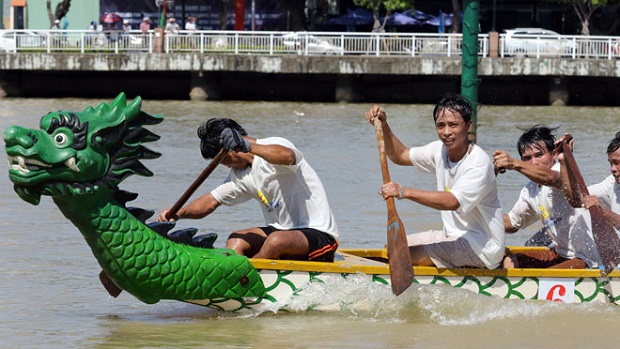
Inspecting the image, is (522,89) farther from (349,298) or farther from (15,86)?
(349,298)

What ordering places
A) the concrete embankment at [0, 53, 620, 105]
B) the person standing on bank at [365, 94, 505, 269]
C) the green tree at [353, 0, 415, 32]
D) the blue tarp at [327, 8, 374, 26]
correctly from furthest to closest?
the blue tarp at [327, 8, 374, 26], the green tree at [353, 0, 415, 32], the concrete embankment at [0, 53, 620, 105], the person standing on bank at [365, 94, 505, 269]

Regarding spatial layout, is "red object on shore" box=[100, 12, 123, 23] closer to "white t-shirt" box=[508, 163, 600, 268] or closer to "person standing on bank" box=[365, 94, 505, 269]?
"white t-shirt" box=[508, 163, 600, 268]

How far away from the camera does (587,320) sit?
891 centimetres

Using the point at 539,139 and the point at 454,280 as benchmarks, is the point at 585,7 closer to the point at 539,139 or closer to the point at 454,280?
the point at 539,139

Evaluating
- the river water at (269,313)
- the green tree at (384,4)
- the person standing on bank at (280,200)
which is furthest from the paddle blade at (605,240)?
the green tree at (384,4)

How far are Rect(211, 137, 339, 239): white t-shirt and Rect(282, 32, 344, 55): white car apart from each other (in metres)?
22.9

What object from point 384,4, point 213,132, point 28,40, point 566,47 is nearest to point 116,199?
point 213,132

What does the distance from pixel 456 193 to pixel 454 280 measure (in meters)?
0.70

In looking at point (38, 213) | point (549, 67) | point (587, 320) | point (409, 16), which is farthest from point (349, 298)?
point (409, 16)

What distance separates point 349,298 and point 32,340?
6.95 ft

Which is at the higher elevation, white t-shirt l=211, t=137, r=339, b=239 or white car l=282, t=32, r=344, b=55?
white car l=282, t=32, r=344, b=55

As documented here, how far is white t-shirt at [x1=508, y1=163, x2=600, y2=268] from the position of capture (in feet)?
29.8

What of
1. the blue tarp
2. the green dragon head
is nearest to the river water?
the green dragon head

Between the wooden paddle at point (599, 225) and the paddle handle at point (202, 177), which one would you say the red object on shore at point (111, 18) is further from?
the wooden paddle at point (599, 225)
